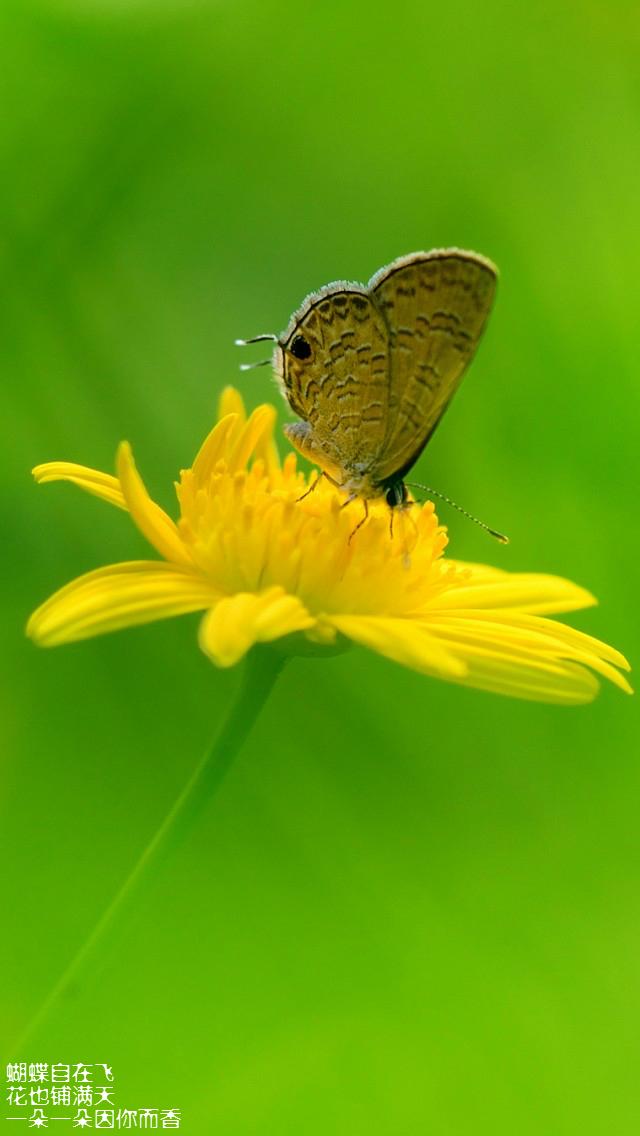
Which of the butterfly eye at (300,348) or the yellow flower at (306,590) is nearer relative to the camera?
the yellow flower at (306,590)

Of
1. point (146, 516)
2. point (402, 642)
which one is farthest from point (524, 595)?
point (146, 516)

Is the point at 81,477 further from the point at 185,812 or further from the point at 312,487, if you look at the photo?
the point at 185,812

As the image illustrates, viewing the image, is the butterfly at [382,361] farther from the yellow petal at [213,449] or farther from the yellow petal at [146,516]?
the yellow petal at [146,516]

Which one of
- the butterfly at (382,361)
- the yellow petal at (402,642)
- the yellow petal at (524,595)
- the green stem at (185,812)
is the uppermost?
the butterfly at (382,361)

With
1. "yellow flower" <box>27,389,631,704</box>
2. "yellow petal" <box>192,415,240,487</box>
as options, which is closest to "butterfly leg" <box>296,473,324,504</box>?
"yellow flower" <box>27,389,631,704</box>

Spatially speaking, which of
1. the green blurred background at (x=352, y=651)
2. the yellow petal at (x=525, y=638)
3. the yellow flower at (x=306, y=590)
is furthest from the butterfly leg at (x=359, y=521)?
the green blurred background at (x=352, y=651)

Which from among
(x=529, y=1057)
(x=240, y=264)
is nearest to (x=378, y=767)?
(x=529, y=1057)

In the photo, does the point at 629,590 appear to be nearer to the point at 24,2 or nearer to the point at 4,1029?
the point at 4,1029
